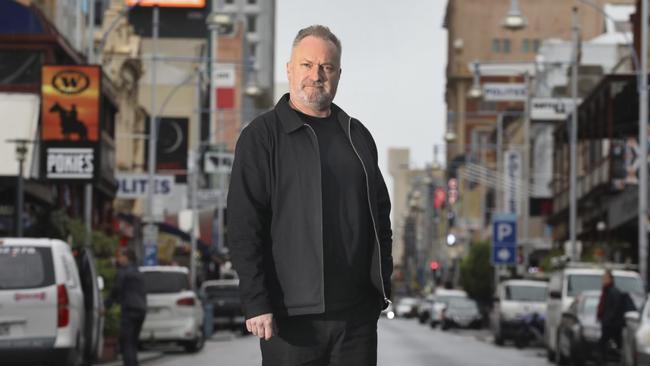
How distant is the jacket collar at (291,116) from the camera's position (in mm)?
7270

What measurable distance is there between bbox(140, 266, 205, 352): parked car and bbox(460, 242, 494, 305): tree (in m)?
51.8

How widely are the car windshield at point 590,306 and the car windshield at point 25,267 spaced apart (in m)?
13.4

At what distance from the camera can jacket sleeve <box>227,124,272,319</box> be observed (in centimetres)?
707

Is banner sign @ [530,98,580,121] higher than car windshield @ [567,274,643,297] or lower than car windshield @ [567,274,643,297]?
higher

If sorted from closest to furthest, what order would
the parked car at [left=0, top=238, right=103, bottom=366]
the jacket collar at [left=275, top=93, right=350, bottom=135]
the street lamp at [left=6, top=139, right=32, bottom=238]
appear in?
the jacket collar at [left=275, top=93, right=350, bottom=135] < the parked car at [left=0, top=238, right=103, bottom=366] < the street lamp at [left=6, top=139, right=32, bottom=238]

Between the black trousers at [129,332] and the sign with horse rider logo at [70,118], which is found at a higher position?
the sign with horse rider logo at [70,118]

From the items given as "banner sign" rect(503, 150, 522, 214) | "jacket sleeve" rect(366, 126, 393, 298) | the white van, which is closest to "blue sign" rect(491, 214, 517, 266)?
the white van

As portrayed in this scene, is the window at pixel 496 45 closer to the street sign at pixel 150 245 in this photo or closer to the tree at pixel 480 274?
the tree at pixel 480 274

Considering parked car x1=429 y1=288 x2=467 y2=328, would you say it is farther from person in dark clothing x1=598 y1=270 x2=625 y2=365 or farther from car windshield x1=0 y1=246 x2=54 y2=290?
car windshield x1=0 y1=246 x2=54 y2=290

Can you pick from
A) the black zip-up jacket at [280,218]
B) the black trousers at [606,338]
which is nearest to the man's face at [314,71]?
the black zip-up jacket at [280,218]

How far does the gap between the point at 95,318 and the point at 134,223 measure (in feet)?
151

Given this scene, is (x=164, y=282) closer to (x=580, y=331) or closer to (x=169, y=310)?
(x=169, y=310)

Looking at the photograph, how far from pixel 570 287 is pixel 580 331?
224 inches

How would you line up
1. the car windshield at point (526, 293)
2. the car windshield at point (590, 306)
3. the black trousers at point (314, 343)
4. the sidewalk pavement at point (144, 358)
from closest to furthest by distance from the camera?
the black trousers at point (314, 343), the sidewalk pavement at point (144, 358), the car windshield at point (590, 306), the car windshield at point (526, 293)
